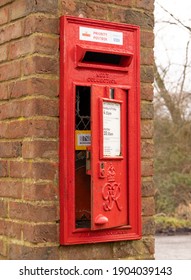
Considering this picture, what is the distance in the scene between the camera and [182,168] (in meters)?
12.1

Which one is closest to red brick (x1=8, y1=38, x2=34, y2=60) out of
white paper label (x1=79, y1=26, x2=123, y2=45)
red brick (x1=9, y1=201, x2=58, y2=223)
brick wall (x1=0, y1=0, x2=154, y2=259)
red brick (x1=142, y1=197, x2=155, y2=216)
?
brick wall (x1=0, y1=0, x2=154, y2=259)

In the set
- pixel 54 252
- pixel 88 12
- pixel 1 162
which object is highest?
pixel 88 12

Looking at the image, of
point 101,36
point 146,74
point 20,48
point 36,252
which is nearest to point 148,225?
point 36,252

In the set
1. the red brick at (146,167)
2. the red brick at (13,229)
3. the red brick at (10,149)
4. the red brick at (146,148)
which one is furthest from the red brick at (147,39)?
the red brick at (13,229)

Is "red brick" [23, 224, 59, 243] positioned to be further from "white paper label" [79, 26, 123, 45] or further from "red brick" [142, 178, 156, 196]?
"white paper label" [79, 26, 123, 45]

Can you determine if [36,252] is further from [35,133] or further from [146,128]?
[146,128]

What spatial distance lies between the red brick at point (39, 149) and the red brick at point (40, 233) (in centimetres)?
32

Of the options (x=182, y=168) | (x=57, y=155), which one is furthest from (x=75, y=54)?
(x=182, y=168)

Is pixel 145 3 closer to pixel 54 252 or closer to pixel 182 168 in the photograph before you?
pixel 54 252

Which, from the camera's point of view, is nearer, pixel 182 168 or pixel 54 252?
pixel 54 252

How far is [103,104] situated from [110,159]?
0.26 metres

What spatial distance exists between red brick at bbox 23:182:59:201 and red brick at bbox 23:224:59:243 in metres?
0.12

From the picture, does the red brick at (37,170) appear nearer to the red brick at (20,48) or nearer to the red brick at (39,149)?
the red brick at (39,149)

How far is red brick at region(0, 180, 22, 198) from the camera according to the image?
10.3 ft
